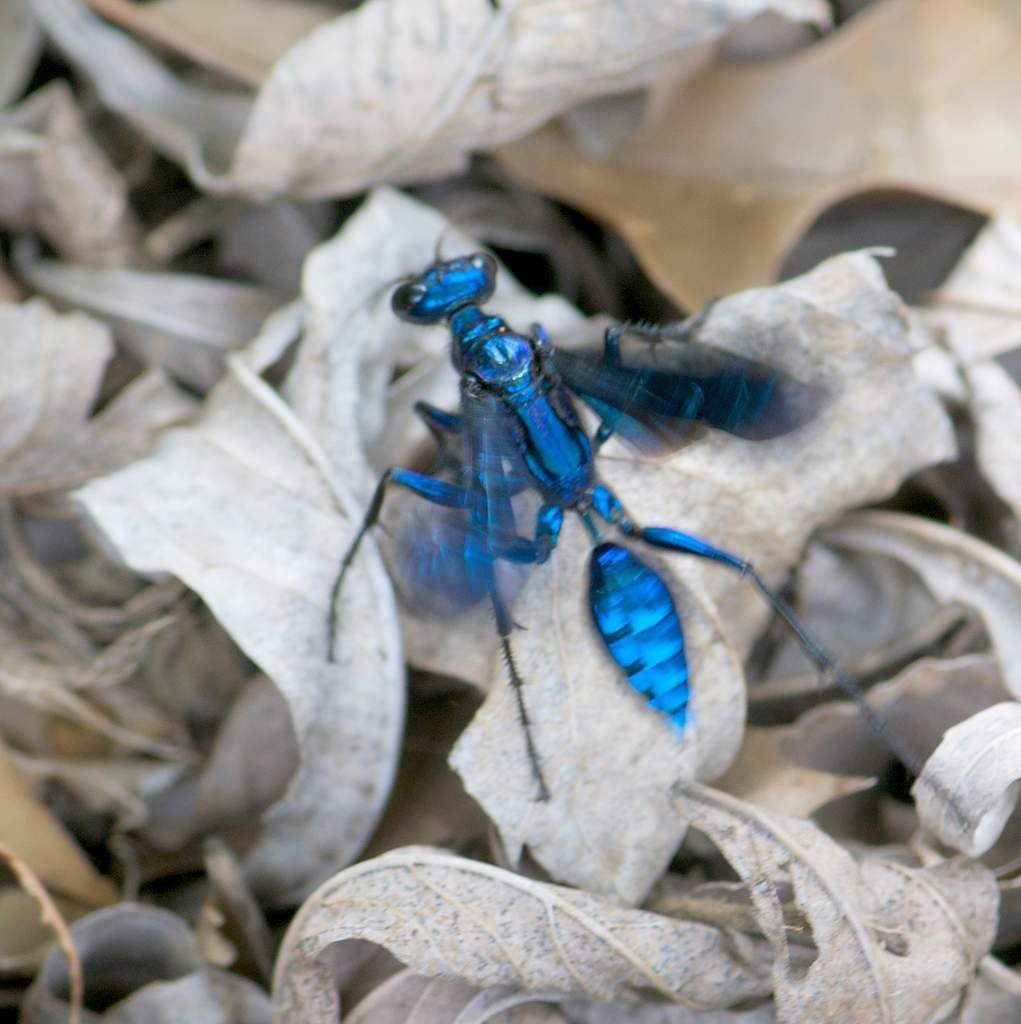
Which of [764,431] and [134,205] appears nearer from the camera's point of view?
[764,431]

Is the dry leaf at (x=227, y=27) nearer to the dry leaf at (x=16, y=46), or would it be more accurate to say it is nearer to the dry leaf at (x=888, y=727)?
the dry leaf at (x=16, y=46)

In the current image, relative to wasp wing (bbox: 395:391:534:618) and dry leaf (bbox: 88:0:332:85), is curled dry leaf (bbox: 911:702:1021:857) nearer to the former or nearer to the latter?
wasp wing (bbox: 395:391:534:618)

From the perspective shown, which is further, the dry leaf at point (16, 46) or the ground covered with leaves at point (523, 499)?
the dry leaf at point (16, 46)

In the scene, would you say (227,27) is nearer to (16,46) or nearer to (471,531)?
(16,46)

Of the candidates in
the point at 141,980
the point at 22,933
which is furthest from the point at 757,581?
the point at 22,933

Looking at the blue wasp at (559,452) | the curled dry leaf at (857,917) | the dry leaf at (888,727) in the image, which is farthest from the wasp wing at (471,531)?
the dry leaf at (888,727)

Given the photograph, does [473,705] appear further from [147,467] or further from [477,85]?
[477,85]

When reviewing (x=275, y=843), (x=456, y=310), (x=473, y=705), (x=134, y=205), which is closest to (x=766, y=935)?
(x=473, y=705)
